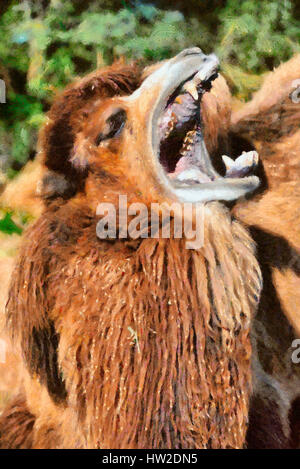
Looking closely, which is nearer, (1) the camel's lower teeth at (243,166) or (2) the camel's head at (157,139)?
(2) the camel's head at (157,139)

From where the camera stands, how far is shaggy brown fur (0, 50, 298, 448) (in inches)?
53.1

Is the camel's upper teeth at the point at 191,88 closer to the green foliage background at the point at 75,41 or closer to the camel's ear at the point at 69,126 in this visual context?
the camel's ear at the point at 69,126

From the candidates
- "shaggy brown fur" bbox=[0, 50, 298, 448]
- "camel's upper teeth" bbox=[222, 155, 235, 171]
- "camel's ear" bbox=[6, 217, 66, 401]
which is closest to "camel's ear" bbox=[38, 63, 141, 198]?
"shaggy brown fur" bbox=[0, 50, 298, 448]

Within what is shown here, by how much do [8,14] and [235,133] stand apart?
852 mm

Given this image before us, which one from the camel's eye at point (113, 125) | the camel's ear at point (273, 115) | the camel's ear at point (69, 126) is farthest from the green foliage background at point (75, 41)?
the camel's eye at point (113, 125)

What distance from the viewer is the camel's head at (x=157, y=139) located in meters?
1.34

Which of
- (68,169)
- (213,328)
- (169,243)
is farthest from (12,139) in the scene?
(213,328)

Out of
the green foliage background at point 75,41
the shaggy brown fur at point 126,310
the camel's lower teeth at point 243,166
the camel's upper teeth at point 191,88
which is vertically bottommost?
the shaggy brown fur at point 126,310

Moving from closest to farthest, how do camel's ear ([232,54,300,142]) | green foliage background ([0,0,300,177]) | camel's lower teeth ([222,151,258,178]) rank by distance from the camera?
camel's lower teeth ([222,151,258,178]), camel's ear ([232,54,300,142]), green foliage background ([0,0,300,177])

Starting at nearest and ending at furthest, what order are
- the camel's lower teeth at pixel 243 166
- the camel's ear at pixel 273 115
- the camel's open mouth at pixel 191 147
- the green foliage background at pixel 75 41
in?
the camel's open mouth at pixel 191 147
the camel's lower teeth at pixel 243 166
the camel's ear at pixel 273 115
the green foliage background at pixel 75 41

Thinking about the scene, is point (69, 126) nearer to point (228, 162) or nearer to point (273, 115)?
point (228, 162)

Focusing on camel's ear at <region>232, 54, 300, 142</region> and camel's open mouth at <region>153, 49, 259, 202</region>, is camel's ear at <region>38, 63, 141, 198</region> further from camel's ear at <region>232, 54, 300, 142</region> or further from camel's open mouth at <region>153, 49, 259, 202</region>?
camel's ear at <region>232, 54, 300, 142</region>

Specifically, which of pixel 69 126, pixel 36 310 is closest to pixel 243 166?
pixel 69 126

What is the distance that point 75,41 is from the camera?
6.40 feet
